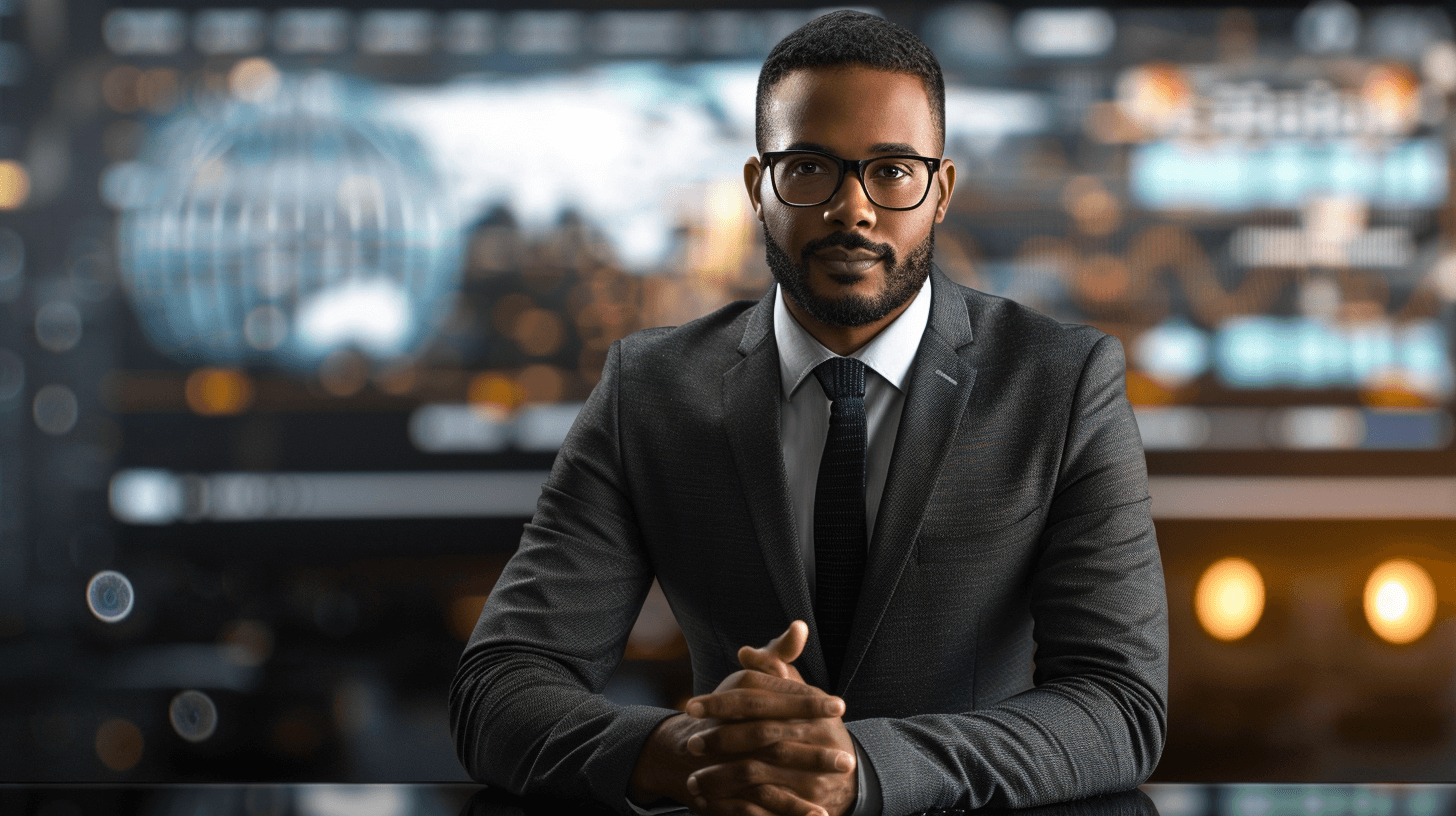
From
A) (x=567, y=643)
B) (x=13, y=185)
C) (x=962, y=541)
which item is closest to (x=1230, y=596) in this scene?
(x=962, y=541)

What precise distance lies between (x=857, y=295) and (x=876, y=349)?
0.09 m

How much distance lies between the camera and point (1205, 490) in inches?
105

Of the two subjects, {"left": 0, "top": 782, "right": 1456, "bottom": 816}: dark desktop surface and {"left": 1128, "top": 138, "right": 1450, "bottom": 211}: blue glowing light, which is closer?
{"left": 0, "top": 782, "right": 1456, "bottom": 816}: dark desktop surface

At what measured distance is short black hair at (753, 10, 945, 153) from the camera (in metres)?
1.15

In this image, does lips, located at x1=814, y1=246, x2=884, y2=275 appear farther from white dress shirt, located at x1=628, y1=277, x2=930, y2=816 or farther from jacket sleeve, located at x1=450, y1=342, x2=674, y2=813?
jacket sleeve, located at x1=450, y1=342, x2=674, y2=813

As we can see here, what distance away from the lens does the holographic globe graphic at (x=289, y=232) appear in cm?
272

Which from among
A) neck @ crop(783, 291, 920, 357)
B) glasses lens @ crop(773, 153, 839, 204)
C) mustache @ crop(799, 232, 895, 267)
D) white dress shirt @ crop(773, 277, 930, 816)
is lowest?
white dress shirt @ crop(773, 277, 930, 816)

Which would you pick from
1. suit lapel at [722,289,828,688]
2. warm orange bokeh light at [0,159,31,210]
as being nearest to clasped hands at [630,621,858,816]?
suit lapel at [722,289,828,688]

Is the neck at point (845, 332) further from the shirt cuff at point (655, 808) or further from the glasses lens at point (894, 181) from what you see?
the shirt cuff at point (655, 808)

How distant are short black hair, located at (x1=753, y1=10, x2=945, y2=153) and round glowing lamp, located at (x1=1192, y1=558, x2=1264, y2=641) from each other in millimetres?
1861

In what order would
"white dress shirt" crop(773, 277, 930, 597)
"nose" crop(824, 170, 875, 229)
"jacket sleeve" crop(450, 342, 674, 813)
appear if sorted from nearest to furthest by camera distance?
"jacket sleeve" crop(450, 342, 674, 813) < "nose" crop(824, 170, 875, 229) < "white dress shirt" crop(773, 277, 930, 597)

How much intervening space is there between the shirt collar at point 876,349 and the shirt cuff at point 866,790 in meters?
0.46

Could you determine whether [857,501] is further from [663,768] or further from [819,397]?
[663,768]

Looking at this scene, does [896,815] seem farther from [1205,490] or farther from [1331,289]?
[1331,289]
